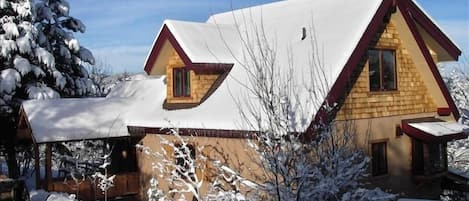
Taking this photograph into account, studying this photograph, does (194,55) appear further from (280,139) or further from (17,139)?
(17,139)

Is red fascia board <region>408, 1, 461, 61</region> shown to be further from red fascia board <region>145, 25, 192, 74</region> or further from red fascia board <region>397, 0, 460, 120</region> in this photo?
red fascia board <region>145, 25, 192, 74</region>

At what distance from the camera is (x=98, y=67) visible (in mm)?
52000

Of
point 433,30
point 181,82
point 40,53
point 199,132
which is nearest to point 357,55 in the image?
point 433,30

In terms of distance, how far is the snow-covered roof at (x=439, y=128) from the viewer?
14.1 metres

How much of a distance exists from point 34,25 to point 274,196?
17.4 m

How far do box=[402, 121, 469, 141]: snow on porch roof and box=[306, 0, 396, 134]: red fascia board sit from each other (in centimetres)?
265

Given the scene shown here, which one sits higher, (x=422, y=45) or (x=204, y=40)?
(x=204, y=40)

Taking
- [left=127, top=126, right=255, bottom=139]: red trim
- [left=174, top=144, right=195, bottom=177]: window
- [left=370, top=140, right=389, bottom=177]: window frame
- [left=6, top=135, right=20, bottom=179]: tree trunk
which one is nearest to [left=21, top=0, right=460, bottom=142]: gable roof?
[left=127, top=126, right=255, bottom=139]: red trim

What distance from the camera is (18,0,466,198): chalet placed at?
12953 millimetres

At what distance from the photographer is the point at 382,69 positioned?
46.5 feet

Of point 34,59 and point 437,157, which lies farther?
point 34,59

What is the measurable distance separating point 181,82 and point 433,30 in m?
7.84

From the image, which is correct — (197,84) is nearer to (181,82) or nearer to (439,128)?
(181,82)

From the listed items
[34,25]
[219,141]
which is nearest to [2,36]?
[34,25]
